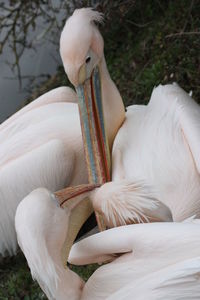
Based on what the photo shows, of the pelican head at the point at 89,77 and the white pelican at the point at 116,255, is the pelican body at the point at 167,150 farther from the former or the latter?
the white pelican at the point at 116,255

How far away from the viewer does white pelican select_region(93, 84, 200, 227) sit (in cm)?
279

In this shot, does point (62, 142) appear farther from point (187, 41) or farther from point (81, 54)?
point (187, 41)

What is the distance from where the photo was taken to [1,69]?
500 centimetres

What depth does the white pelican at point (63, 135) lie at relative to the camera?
292cm

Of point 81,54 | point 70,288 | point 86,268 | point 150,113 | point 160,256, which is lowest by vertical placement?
point 86,268

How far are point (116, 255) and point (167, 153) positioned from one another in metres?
0.67

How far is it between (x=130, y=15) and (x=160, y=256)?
129 inches

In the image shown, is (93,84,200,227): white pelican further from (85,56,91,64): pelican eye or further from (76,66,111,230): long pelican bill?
(85,56,91,64): pelican eye

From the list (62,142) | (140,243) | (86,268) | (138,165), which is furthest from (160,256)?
(86,268)

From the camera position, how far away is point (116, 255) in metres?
2.39

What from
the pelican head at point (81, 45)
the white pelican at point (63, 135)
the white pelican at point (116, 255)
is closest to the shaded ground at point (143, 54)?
the white pelican at point (63, 135)

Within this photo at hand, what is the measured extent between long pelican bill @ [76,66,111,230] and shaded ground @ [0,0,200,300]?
0.90m

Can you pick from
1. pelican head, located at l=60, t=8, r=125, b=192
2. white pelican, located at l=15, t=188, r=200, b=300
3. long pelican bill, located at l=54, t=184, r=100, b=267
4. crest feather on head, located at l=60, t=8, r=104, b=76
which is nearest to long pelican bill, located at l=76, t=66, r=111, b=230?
pelican head, located at l=60, t=8, r=125, b=192

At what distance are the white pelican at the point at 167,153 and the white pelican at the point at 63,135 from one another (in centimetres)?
15
